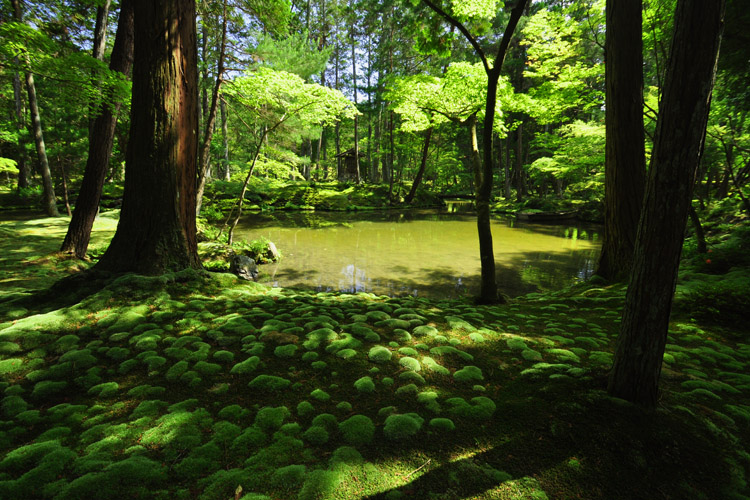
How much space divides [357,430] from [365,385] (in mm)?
525

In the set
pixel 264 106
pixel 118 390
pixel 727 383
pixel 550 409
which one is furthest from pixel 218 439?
pixel 264 106

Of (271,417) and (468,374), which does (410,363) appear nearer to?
(468,374)

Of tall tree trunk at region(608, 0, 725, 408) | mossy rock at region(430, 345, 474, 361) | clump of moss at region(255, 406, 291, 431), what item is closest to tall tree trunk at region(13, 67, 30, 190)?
clump of moss at region(255, 406, 291, 431)

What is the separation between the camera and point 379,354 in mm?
3158

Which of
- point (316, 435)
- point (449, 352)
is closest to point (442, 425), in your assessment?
point (316, 435)

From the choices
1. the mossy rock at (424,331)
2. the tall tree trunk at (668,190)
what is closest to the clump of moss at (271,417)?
the mossy rock at (424,331)

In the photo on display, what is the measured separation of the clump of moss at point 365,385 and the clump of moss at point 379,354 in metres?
0.30

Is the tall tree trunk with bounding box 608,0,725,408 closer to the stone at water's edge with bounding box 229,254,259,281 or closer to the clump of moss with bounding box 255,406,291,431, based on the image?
the clump of moss with bounding box 255,406,291,431

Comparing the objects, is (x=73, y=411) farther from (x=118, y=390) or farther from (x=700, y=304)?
(x=700, y=304)

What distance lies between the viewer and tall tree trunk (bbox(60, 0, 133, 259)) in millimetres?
6586

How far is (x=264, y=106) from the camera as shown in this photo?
10.5m

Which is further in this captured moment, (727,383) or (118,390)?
(727,383)

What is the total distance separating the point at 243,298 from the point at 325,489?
3463mm

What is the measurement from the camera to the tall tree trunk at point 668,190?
1.66 m
